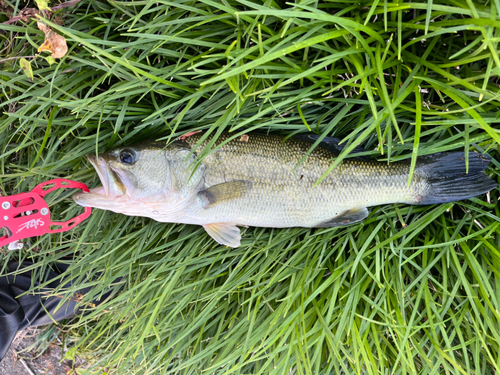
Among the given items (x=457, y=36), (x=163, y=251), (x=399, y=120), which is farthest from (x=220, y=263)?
(x=457, y=36)

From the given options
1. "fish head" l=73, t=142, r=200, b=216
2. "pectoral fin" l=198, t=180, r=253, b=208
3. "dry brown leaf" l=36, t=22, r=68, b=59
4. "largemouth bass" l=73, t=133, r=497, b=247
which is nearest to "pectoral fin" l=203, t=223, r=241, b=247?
"largemouth bass" l=73, t=133, r=497, b=247

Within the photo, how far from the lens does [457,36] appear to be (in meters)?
1.93

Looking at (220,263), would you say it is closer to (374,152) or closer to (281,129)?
(281,129)

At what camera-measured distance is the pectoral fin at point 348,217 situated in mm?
2223

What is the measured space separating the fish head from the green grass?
193mm

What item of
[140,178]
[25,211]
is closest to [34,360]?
[25,211]

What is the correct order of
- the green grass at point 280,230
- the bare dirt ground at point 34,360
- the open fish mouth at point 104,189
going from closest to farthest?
1. the green grass at point 280,230
2. the open fish mouth at point 104,189
3. the bare dirt ground at point 34,360

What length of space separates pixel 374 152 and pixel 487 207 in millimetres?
968

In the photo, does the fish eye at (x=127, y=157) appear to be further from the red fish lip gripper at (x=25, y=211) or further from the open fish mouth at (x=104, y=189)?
the red fish lip gripper at (x=25, y=211)

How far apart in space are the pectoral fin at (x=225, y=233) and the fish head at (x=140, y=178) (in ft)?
1.10

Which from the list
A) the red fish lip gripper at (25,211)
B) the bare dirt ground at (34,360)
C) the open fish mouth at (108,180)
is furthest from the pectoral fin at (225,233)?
the bare dirt ground at (34,360)

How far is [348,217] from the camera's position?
2230mm

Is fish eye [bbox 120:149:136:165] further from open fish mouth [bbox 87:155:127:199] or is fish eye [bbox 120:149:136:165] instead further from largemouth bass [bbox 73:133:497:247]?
open fish mouth [bbox 87:155:127:199]

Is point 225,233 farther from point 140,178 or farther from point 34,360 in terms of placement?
point 34,360
